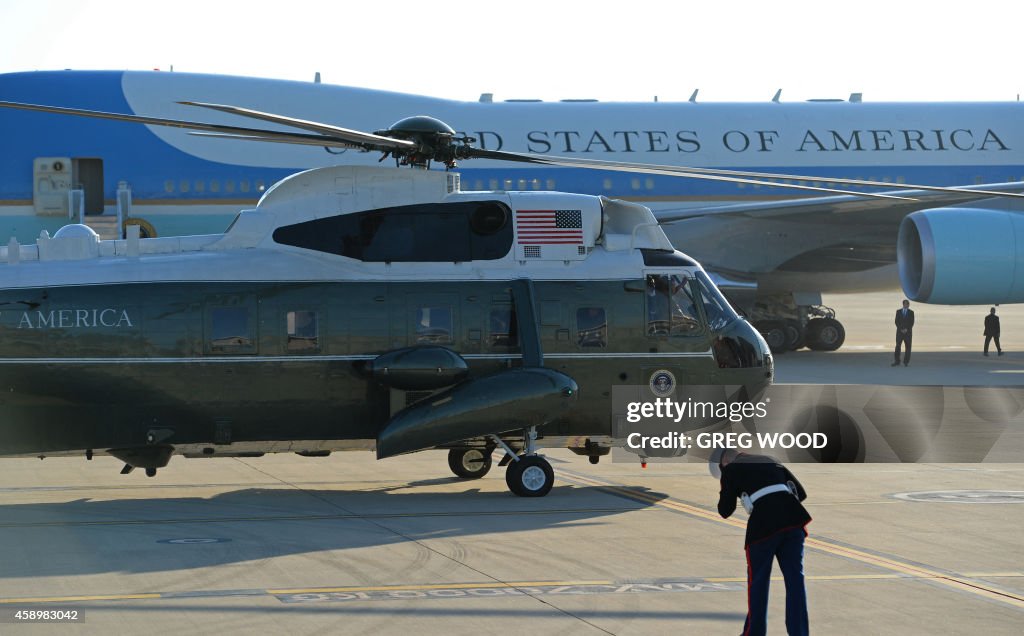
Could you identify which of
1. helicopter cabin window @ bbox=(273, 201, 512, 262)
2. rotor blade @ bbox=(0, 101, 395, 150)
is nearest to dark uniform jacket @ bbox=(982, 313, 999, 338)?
helicopter cabin window @ bbox=(273, 201, 512, 262)

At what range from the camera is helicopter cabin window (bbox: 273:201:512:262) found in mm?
13047

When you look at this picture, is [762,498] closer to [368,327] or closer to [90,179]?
[368,327]

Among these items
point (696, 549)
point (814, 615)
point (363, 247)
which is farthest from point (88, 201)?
point (814, 615)

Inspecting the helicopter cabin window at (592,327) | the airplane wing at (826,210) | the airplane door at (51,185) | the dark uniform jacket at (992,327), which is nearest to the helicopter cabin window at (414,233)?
the helicopter cabin window at (592,327)

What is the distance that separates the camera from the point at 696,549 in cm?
1025

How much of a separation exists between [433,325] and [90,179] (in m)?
14.1

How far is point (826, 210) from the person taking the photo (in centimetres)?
2678

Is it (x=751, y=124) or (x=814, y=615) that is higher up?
(x=751, y=124)

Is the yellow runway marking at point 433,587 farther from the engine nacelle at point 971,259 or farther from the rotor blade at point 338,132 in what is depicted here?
the engine nacelle at point 971,259

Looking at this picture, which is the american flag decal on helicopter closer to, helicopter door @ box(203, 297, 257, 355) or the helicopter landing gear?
the helicopter landing gear

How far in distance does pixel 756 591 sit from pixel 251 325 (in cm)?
679

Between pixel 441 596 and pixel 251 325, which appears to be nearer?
pixel 441 596

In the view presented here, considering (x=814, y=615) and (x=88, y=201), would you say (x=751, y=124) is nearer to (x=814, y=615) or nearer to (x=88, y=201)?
(x=88, y=201)

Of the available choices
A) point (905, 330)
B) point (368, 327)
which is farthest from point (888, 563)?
point (905, 330)
